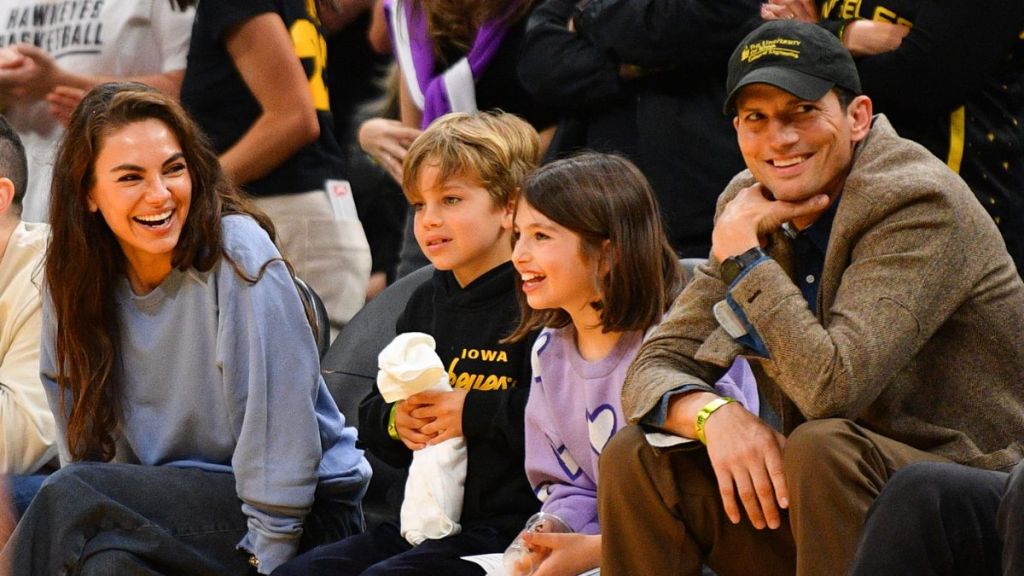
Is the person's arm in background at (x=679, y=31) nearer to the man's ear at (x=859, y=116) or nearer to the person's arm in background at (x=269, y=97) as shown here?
the man's ear at (x=859, y=116)

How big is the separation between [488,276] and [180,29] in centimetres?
173

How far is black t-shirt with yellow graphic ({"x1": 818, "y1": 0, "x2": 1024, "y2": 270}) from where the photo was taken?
3.66m

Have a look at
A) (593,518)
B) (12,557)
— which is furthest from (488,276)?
(12,557)

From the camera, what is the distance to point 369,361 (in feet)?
14.1

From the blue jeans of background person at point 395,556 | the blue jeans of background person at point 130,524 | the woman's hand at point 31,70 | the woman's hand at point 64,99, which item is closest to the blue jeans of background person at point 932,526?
the blue jeans of background person at point 395,556

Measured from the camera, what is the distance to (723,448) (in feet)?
9.60

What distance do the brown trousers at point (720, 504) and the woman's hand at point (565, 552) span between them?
0.92 ft

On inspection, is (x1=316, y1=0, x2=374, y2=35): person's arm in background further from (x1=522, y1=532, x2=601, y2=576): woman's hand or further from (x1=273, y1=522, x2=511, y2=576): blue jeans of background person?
(x1=522, y1=532, x2=601, y2=576): woman's hand

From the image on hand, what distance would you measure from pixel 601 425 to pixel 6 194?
197 centimetres

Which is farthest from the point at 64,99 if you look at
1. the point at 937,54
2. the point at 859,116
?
the point at 859,116

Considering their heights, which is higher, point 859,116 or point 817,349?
point 859,116

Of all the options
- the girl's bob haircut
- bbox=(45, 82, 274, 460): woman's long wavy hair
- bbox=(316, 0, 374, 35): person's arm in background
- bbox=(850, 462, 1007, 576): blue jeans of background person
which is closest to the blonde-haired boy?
the girl's bob haircut

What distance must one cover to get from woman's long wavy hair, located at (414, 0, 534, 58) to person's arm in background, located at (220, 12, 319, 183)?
0.45 meters

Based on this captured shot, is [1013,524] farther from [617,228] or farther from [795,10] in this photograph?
[795,10]
